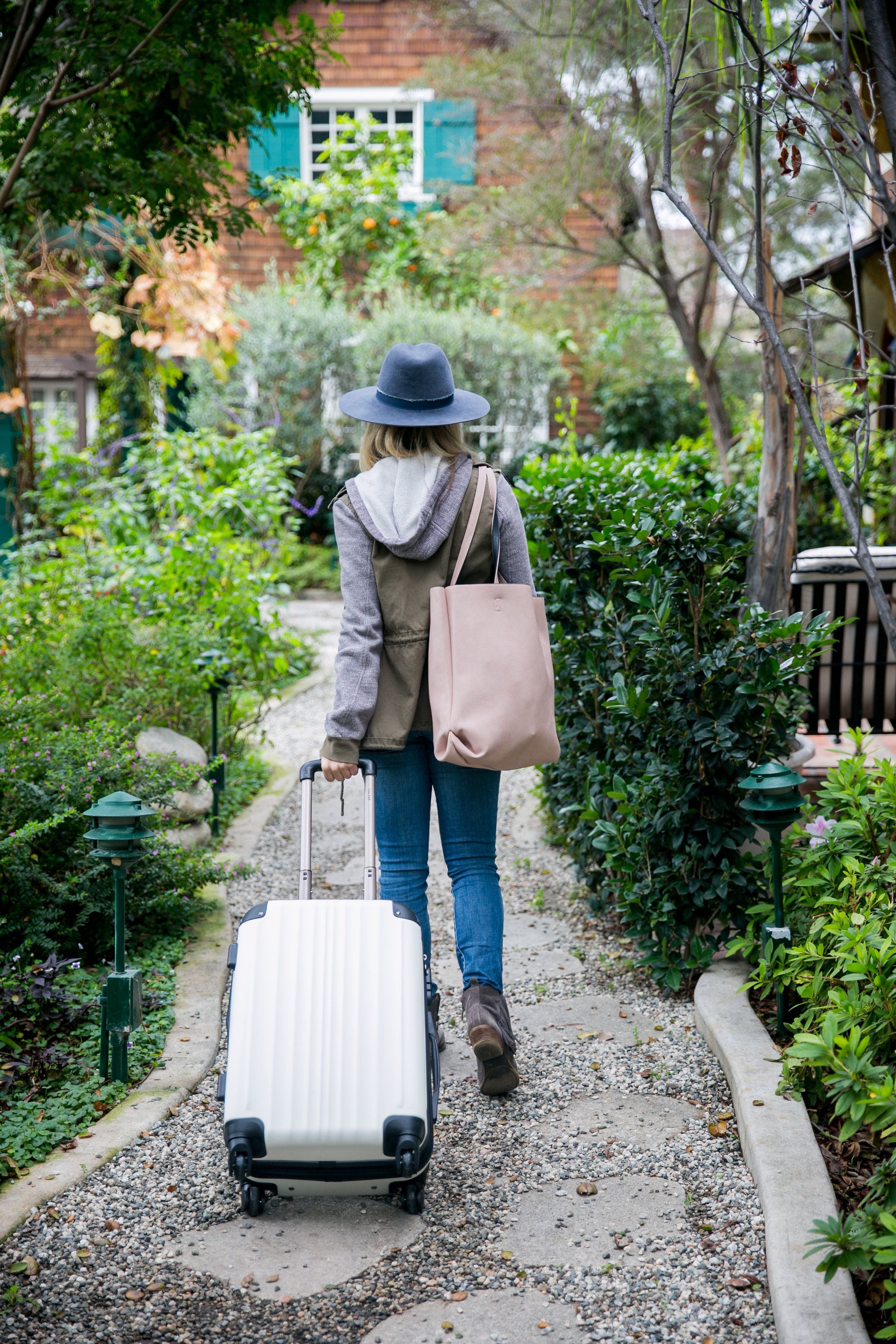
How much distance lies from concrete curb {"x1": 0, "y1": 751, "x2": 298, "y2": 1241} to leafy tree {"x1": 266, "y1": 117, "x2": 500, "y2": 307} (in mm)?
9830

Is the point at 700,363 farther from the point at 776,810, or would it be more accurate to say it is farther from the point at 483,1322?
the point at 483,1322

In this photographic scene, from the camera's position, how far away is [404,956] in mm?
2154

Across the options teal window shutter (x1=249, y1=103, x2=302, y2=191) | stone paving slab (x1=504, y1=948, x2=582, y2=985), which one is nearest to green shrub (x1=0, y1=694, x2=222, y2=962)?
stone paving slab (x1=504, y1=948, x2=582, y2=985)

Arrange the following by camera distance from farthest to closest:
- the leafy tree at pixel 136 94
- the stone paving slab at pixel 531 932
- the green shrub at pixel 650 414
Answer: the green shrub at pixel 650 414
the stone paving slab at pixel 531 932
the leafy tree at pixel 136 94

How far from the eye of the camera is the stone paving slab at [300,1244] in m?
2.06

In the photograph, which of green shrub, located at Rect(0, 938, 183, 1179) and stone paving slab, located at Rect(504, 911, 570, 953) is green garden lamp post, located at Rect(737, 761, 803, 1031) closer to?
stone paving slab, located at Rect(504, 911, 570, 953)

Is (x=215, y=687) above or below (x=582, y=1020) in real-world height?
above

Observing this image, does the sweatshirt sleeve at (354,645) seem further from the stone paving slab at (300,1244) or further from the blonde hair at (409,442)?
the stone paving slab at (300,1244)

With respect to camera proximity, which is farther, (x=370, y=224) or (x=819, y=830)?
(x=370, y=224)

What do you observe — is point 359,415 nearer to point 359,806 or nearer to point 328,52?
point 328,52

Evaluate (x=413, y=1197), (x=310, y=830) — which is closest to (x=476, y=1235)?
(x=413, y=1197)

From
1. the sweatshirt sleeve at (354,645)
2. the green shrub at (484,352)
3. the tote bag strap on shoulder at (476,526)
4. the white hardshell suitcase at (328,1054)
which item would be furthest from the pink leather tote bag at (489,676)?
the green shrub at (484,352)

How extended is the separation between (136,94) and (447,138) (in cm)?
926

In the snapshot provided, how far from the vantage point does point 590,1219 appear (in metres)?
2.24
